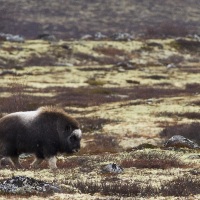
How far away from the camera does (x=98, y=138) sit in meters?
37.1

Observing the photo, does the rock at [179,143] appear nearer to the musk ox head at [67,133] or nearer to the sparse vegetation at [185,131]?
the sparse vegetation at [185,131]

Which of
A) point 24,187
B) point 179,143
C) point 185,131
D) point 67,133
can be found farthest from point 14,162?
point 185,131

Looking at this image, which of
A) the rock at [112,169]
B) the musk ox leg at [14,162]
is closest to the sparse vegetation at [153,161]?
the rock at [112,169]

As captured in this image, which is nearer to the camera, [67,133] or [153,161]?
[67,133]

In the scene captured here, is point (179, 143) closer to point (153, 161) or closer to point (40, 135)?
point (153, 161)

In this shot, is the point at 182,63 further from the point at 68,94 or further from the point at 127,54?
the point at 68,94

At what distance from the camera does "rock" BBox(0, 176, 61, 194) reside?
16.5m

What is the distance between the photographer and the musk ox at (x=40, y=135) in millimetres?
22359

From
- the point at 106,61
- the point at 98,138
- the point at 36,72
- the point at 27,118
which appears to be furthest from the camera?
the point at 106,61

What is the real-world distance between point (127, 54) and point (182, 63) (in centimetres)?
1108

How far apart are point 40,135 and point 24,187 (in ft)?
19.2

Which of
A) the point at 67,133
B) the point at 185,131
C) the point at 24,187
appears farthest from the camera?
the point at 185,131

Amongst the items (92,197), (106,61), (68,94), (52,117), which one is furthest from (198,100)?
(106,61)

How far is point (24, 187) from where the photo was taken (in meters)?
16.6
